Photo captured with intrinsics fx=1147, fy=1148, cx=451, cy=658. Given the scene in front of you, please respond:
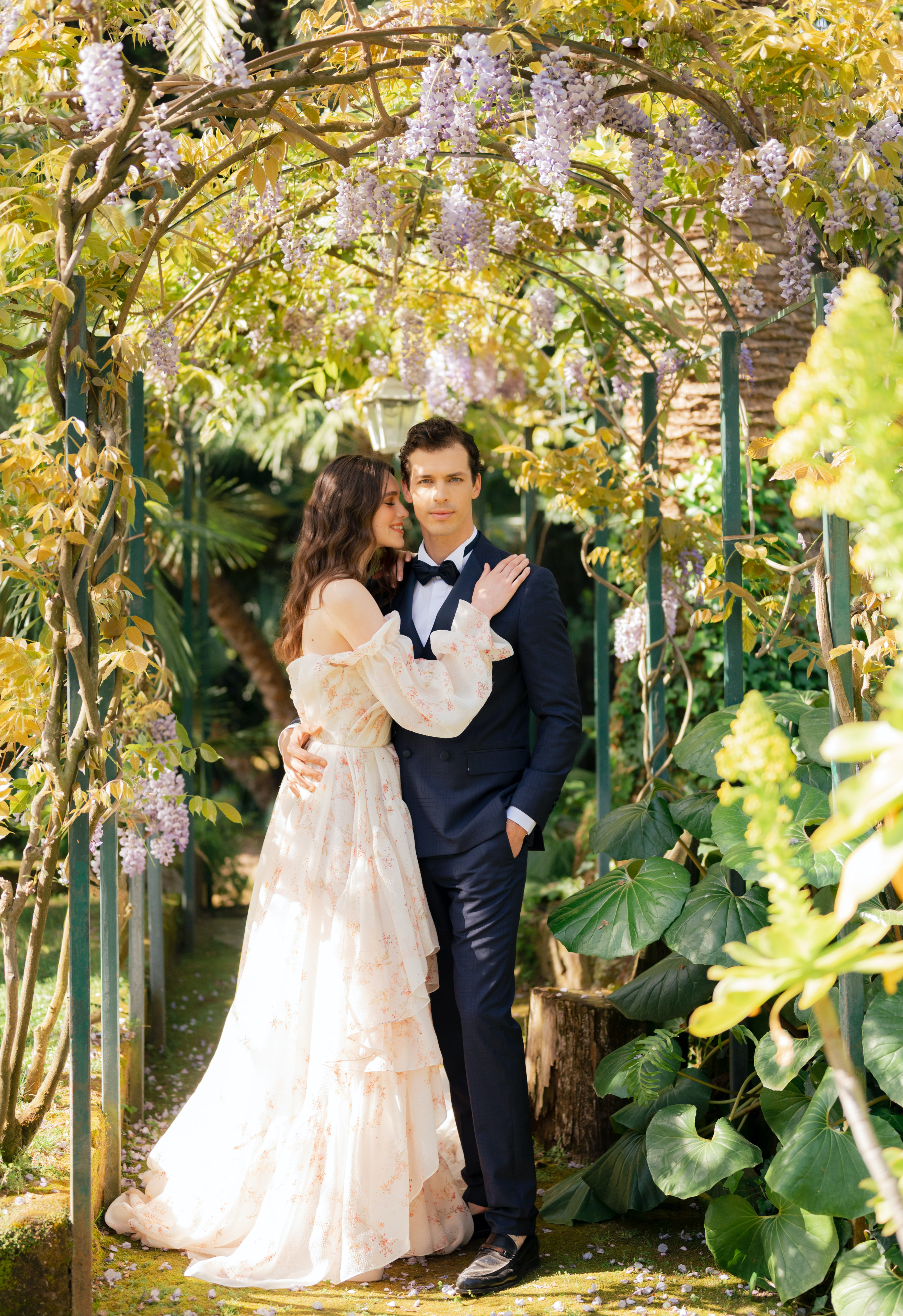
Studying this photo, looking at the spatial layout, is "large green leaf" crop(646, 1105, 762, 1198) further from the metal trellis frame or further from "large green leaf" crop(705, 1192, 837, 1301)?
the metal trellis frame

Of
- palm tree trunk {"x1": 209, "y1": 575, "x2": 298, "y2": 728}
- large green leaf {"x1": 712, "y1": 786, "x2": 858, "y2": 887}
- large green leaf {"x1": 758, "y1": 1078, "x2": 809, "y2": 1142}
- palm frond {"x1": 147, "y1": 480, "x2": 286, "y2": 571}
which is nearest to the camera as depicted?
large green leaf {"x1": 712, "y1": 786, "x2": 858, "y2": 887}

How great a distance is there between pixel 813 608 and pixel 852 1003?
134 cm

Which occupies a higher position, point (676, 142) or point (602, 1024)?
point (676, 142)

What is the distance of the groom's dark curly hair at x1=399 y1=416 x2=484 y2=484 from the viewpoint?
253cm

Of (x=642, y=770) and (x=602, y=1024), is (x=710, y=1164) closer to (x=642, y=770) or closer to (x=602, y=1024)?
(x=602, y=1024)

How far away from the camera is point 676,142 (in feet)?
8.12

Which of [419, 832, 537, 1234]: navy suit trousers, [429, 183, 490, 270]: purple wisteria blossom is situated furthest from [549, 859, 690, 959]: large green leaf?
[429, 183, 490, 270]: purple wisteria blossom

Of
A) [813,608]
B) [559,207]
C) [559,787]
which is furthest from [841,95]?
[559,787]

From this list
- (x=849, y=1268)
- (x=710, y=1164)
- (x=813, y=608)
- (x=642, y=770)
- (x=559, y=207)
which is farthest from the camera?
(x=642, y=770)

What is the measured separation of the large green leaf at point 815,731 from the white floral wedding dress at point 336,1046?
0.64 meters

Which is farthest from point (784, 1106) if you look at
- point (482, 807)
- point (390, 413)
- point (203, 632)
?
point (203, 632)

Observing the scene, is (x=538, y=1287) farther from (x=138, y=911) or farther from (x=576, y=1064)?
(x=138, y=911)

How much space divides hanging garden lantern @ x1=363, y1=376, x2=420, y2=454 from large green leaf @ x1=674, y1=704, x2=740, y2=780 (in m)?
2.01

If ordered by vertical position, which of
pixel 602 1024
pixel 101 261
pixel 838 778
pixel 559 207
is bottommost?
pixel 602 1024
